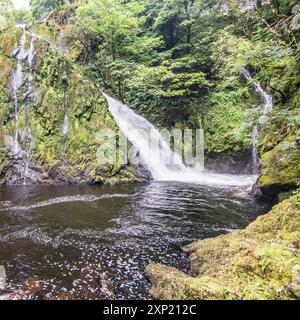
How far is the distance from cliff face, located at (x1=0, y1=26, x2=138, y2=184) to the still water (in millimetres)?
2308

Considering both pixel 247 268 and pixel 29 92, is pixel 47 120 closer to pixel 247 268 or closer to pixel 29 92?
pixel 29 92

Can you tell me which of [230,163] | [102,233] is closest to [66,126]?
[230,163]

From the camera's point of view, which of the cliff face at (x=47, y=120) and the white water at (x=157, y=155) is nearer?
the cliff face at (x=47, y=120)

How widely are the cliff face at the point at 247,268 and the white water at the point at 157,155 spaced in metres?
7.82

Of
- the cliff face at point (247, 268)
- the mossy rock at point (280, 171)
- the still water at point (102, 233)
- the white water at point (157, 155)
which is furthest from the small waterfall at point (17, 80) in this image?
the cliff face at point (247, 268)

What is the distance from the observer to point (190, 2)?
19.0m

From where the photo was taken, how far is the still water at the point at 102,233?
14.1 feet

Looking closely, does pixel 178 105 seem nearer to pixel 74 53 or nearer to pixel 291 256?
pixel 74 53

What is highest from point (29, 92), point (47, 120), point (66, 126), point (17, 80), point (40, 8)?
point (40, 8)

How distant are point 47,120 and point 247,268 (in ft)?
44.0

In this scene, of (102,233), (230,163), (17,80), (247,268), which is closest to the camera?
(247,268)

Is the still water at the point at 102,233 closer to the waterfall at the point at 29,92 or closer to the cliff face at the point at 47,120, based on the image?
the cliff face at the point at 47,120

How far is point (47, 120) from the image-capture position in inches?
574
